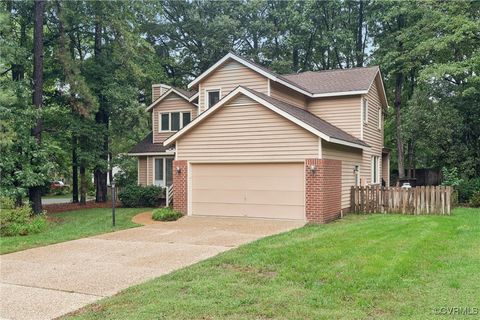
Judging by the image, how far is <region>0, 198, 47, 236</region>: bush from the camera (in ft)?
42.3

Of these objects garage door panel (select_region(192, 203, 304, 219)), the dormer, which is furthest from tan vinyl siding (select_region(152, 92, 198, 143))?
garage door panel (select_region(192, 203, 304, 219))

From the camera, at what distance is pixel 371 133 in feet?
66.5

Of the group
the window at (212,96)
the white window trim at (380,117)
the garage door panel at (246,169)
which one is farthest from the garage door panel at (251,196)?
the white window trim at (380,117)

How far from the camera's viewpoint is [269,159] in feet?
48.6

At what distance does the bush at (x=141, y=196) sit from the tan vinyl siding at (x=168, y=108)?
4.15 meters

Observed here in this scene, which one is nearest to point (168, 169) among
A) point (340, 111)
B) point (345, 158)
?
point (340, 111)

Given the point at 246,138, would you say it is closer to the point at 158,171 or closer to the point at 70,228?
the point at 70,228

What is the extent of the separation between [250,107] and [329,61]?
2305cm

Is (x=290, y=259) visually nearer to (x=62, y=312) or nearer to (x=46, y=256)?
(x=62, y=312)

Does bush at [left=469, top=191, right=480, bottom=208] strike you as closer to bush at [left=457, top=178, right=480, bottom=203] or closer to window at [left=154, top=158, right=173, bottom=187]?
bush at [left=457, top=178, right=480, bottom=203]

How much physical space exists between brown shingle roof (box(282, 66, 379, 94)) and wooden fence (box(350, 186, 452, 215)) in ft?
15.7

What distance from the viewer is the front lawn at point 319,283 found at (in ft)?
17.8

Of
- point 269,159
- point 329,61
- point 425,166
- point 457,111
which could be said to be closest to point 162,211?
point 269,159

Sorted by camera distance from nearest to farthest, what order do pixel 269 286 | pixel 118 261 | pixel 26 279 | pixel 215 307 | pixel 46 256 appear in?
1. pixel 215 307
2. pixel 269 286
3. pixel 26 279
4. pixel 118 261
5. pixel 46 256
